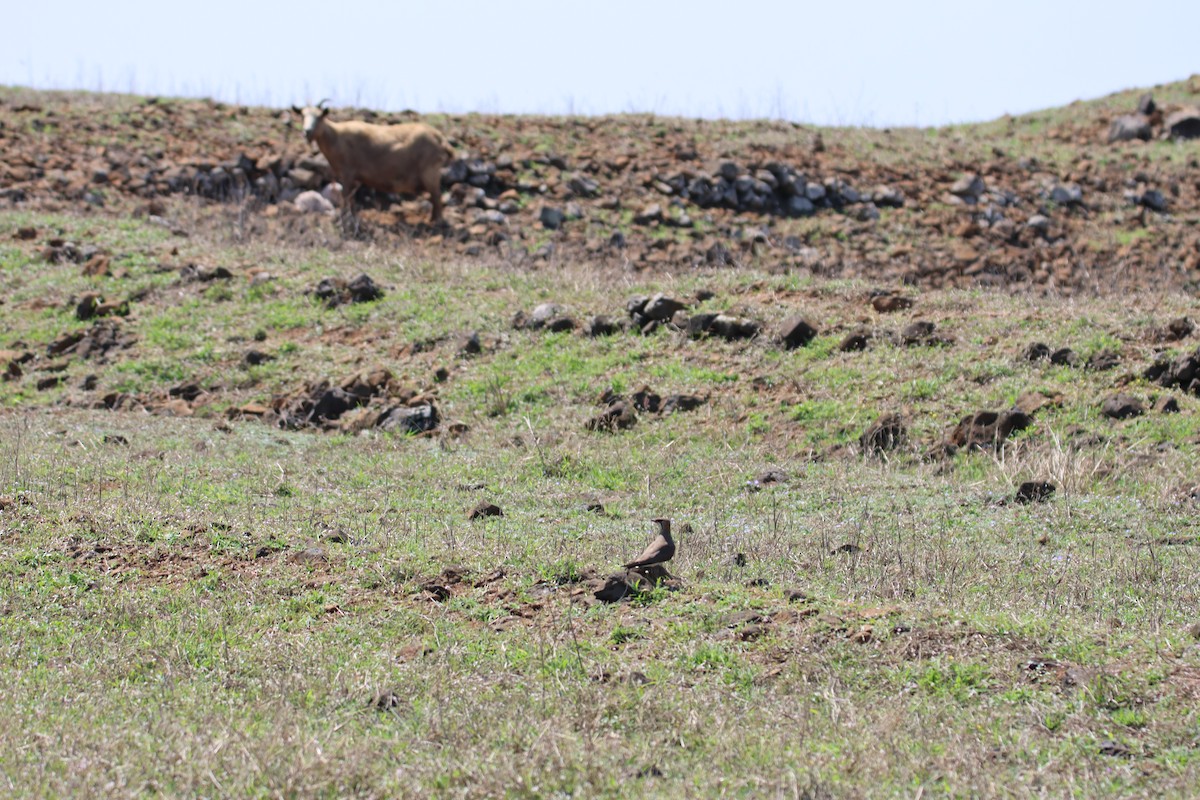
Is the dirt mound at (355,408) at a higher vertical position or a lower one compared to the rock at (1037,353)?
lower

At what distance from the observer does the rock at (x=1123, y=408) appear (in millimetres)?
8852

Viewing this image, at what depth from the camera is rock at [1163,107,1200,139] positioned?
24.9 metres

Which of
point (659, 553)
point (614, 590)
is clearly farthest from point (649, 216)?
point (614, 590)

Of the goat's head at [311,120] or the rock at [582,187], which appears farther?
the rock at [582,187]

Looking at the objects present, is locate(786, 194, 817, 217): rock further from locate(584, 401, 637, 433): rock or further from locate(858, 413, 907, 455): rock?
locate(858, 413, 907, 455): rock

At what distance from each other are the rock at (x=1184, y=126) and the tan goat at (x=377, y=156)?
52.6 feet

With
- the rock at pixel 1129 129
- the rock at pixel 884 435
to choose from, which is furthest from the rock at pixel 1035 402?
the rock at pixel 1129 129

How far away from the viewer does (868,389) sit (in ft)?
32.0

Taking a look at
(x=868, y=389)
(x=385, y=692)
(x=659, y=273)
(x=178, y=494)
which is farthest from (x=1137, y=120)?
(x=385, y=692)

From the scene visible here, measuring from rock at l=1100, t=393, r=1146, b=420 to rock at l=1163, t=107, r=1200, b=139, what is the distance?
18489mm

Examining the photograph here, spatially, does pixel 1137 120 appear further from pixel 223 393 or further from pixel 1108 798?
pixel 1108 798

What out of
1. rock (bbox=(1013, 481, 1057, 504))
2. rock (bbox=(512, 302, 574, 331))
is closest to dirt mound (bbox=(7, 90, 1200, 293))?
rock (bbox=(512, 302, 574, 331))

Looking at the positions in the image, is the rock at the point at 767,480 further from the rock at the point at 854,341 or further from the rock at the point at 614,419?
the rock at the point at 854,341

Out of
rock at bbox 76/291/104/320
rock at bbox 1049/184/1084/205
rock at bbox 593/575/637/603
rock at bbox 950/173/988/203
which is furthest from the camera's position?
rock at bbox 1049/184/1084/205
